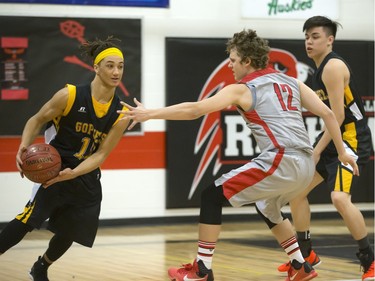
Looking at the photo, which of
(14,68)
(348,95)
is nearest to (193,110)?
(348,95)

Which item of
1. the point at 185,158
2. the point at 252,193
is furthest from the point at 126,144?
the point at 252,193

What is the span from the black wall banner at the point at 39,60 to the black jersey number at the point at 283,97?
4.85 m

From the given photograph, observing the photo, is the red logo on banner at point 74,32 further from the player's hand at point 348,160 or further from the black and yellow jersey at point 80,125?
the player's hand at point 348,160

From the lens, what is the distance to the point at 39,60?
9969 mm

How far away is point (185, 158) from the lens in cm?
1068

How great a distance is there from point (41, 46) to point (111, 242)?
2.48m

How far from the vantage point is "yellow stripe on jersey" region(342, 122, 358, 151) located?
6.48m

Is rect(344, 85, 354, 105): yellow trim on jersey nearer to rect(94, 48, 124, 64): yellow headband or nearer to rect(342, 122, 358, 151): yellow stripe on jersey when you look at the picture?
rect(342, 122, 358, 151): yellow stripe on jersey

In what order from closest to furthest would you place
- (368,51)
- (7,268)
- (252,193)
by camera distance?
(252,193) < (7,268) < (368,51)

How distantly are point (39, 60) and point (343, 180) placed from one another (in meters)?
4.78

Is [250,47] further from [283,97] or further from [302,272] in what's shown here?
[302,272]

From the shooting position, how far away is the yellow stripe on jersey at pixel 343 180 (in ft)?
20.4

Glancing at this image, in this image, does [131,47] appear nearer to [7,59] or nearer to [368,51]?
[7,59]

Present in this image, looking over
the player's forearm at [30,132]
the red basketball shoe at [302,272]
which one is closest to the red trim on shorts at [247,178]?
the red basketball shoe at [302,272]
